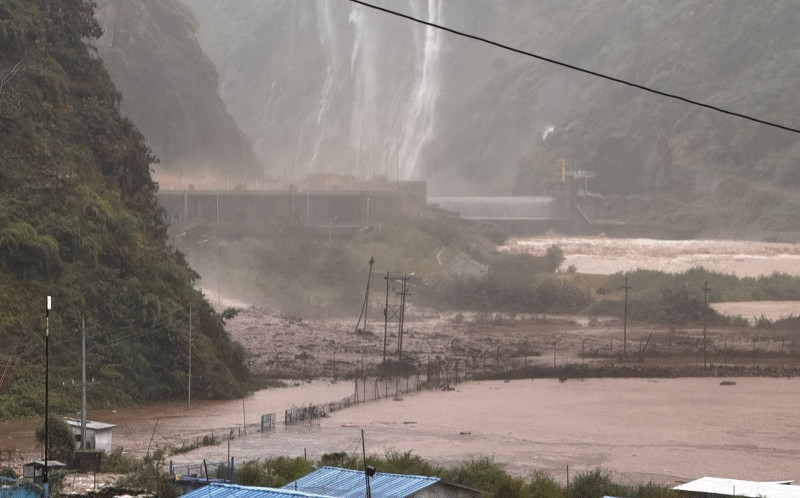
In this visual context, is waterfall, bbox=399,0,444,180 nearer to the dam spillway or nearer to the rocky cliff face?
the rocky cliff face

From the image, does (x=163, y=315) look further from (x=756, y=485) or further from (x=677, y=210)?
(x=677, y=210)

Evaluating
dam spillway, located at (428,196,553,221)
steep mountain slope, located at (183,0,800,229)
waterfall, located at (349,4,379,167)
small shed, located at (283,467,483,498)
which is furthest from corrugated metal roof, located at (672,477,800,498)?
waterfall, located at (349,4,379,167)

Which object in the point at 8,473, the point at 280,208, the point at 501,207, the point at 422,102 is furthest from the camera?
the point at 422,102

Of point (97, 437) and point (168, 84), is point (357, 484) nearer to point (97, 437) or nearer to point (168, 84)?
point (97, 437)

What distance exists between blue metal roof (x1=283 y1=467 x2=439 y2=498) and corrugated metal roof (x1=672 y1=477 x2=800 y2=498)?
5466 mm

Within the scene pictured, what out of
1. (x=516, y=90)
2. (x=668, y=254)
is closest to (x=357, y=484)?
(x=668, y=254)

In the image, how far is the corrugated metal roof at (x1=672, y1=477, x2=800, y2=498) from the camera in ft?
84.3

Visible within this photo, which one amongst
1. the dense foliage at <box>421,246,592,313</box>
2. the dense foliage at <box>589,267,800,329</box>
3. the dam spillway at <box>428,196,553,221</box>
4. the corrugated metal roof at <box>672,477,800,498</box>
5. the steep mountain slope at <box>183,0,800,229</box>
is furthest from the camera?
the steep mountain slope at <box>183,0,800,229</box>

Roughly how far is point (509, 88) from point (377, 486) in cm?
15367

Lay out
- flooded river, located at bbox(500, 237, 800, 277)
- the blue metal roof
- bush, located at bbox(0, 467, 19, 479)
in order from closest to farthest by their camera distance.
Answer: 1. the blue metal roof
2. bush, located at bbox(0, 467, 19, 479)
3. flooded river, located at bbox(500, 237, 800, 277)

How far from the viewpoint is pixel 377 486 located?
24.3m

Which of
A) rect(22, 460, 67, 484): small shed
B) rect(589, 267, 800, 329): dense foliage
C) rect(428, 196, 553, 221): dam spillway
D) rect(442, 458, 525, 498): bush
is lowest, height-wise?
rect(442, 458, 525, 498): bush

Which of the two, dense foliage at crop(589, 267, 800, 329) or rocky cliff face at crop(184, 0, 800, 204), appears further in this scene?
rocky cliff face at crop(184, 0, 800, 204)

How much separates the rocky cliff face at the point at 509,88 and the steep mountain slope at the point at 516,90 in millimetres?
195
